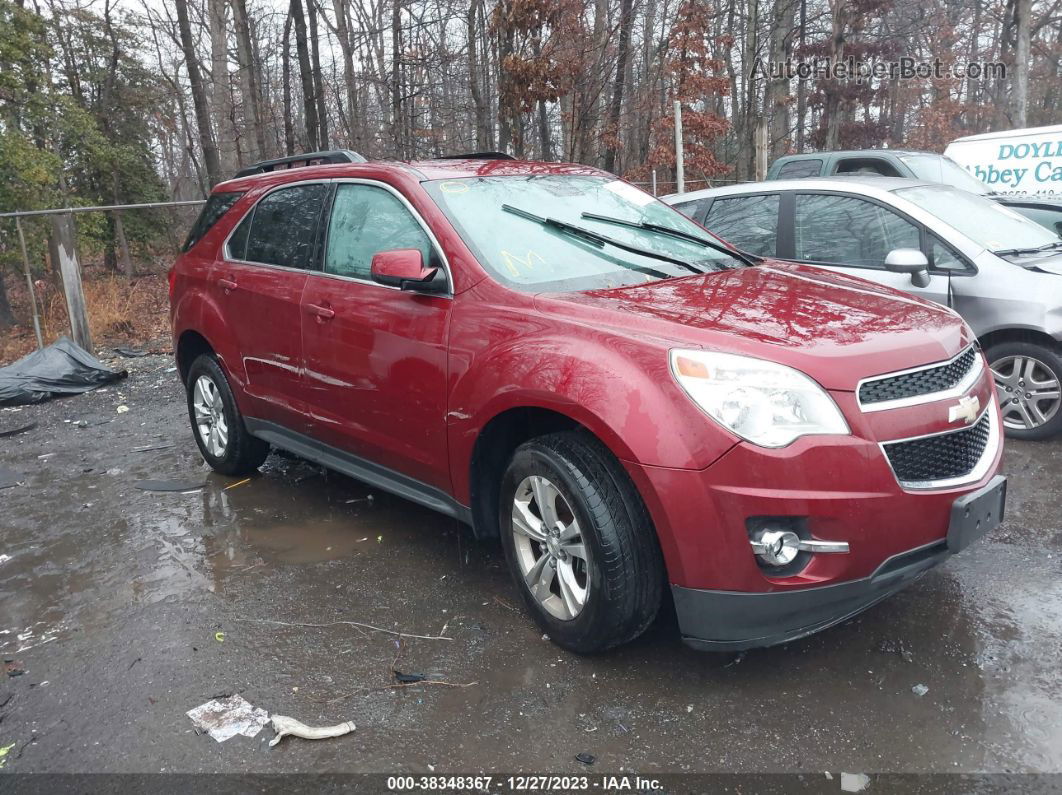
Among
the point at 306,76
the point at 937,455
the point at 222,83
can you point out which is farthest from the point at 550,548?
the point at 306,76

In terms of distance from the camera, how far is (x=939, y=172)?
386 inches

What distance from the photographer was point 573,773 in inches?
101

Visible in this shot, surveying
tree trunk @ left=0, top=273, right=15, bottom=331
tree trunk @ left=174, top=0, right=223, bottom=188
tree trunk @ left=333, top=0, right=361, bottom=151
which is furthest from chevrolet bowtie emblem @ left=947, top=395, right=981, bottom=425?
tree trunk @ left=174, top=0, right=223, bottom=188

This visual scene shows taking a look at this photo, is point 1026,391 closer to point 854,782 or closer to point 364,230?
point 854,782

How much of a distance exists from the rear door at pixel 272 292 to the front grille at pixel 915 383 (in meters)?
2.80

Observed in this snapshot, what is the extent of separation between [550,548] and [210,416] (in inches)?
126

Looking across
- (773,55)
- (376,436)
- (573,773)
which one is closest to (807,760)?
(573,773)

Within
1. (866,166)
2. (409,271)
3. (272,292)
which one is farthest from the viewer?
(866,166)

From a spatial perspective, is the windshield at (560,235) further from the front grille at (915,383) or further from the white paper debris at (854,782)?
the white paper debris at (854,782)

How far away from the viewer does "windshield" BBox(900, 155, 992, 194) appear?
9719mm

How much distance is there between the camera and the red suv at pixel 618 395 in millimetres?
2598

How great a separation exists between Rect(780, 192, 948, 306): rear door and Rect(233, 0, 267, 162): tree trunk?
1657 cm

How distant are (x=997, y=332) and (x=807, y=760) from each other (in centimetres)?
372
